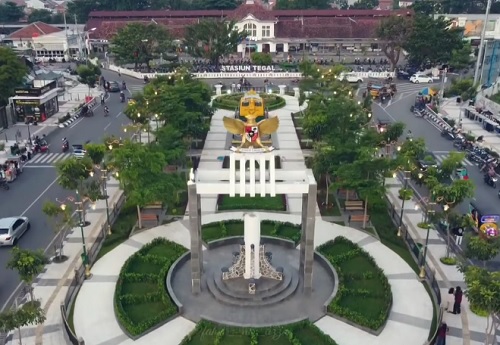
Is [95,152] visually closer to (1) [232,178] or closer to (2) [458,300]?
(1) [232,178]

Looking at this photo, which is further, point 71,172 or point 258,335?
point 71,172

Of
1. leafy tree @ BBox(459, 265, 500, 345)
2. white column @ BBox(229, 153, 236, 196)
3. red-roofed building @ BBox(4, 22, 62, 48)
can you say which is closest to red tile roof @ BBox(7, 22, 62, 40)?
red-roofed building @ BBox(4, 22, 62, 48)

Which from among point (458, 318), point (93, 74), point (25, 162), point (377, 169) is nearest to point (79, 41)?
point (93, 74)

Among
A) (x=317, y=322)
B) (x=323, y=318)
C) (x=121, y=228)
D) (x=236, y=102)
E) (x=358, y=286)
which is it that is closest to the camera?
(x=317, y=322)

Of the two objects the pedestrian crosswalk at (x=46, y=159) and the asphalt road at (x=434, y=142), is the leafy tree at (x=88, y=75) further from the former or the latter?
the asphalt road at (x=434, y=142)

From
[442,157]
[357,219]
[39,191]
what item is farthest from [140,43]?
[357,219]

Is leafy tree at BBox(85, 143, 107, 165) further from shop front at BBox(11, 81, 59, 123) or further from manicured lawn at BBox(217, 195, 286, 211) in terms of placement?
shop front at BBox(11, 81, 59, 123)

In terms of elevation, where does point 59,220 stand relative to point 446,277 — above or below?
above
